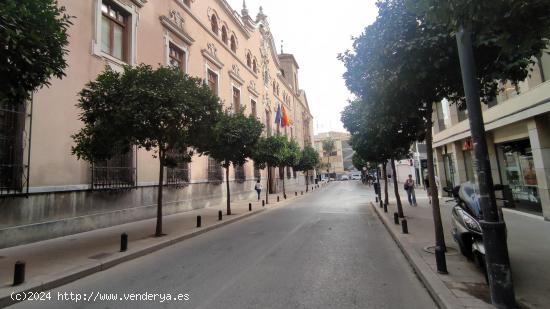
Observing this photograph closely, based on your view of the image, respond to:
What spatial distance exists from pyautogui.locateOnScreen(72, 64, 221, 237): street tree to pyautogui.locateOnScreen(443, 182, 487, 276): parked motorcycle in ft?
24.3

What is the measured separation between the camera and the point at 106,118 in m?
9.20

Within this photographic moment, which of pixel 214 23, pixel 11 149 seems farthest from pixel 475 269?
pixel 214 23

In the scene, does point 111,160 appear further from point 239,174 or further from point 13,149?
point 239,174

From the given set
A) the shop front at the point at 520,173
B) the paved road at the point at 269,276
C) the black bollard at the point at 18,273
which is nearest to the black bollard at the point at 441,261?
the paved road at the point at 269,276

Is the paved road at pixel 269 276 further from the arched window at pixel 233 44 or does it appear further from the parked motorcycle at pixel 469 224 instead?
the arched window at pixel 233 44

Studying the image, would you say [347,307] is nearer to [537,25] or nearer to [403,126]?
[537,25]

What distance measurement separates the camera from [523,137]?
41.3 ft

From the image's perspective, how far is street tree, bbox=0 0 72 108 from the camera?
4766mm

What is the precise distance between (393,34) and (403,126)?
449cm

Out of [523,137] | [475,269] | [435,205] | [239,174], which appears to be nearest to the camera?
[475,269]

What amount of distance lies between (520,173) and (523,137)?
173 centimetres

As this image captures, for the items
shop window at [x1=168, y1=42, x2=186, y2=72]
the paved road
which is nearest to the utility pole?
the paved road

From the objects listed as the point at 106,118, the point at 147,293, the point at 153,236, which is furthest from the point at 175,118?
the point at 147,293

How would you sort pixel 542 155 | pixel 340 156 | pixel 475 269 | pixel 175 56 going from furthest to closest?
pixel 340 156, pixel 175 56, pixel 542 155, pixel 475 269
